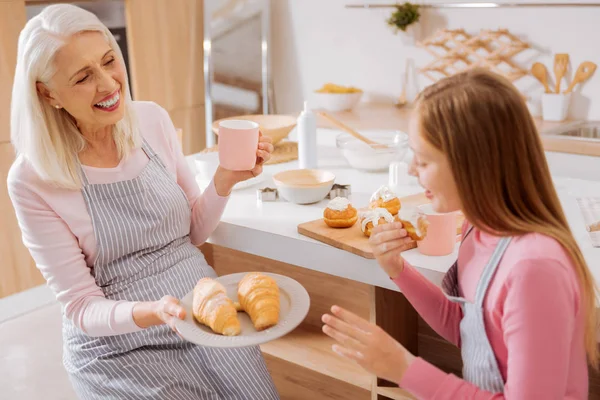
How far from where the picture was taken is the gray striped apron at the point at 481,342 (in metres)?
1.03

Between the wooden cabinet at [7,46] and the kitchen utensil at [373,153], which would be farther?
the wooden cabinet at [7,46]

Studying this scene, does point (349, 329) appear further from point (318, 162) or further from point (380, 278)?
point (318, 162)

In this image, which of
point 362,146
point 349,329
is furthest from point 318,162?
point 349,329

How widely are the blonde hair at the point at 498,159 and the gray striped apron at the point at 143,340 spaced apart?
0.75 m

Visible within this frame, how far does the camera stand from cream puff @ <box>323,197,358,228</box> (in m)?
1.55

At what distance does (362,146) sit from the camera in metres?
2.05

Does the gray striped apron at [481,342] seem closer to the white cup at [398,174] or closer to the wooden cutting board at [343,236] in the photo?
the wooden cutting board at [343,236]

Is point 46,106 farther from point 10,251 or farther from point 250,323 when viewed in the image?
point 10,251

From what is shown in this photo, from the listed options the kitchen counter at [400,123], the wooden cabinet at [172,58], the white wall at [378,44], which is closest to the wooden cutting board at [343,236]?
the kitchen counter at [400,123]

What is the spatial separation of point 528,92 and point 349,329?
91.5 inches

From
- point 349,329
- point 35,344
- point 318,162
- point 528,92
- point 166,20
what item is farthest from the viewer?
point 166,20

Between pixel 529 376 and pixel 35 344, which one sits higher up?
pixel 529 376

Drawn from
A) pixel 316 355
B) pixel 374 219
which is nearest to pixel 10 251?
pixel 316 355

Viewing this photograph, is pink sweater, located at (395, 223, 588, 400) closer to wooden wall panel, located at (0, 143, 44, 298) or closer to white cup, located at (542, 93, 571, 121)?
white cup, located at (542, 93, 571, 121)
